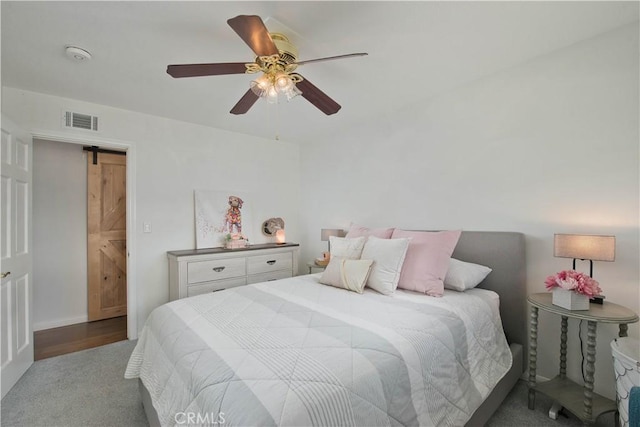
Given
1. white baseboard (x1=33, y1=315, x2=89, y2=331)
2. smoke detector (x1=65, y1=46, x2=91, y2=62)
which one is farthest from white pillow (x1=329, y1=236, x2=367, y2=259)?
white baseboard (x1=33, y1=315, x2=89, y2=331)

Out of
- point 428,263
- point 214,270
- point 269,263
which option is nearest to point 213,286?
point 214,270

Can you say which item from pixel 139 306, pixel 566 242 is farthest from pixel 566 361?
pixel 139 306

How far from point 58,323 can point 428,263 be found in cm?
423

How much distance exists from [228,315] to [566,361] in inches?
91.1

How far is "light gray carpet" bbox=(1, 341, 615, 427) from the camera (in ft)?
5.82

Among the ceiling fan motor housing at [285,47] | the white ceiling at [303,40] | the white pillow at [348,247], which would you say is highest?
the white ceiling at [303,40]

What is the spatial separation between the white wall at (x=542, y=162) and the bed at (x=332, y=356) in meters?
0.30

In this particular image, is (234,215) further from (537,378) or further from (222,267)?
(537,378)

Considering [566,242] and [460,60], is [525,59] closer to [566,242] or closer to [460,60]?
[460,60]

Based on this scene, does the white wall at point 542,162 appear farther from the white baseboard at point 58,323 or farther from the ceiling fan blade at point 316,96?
the white baseboard at point 58,323

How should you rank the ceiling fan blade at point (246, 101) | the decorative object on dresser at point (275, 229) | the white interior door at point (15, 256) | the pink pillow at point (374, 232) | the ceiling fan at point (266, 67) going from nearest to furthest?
1. the ceiling fan at point (266, 67)
2. the ceiling fan blade at point (246, 101)
3. the white interior door at point (15, 256)
4. the pink pillow at point (374, 232)
5. the decorative object on dresser at point (275, 229)

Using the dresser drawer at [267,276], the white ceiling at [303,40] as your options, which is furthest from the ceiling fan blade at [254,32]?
the dresser drawer at [267,276]

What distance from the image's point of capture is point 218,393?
98 cm

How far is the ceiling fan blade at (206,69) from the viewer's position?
5.18ft
